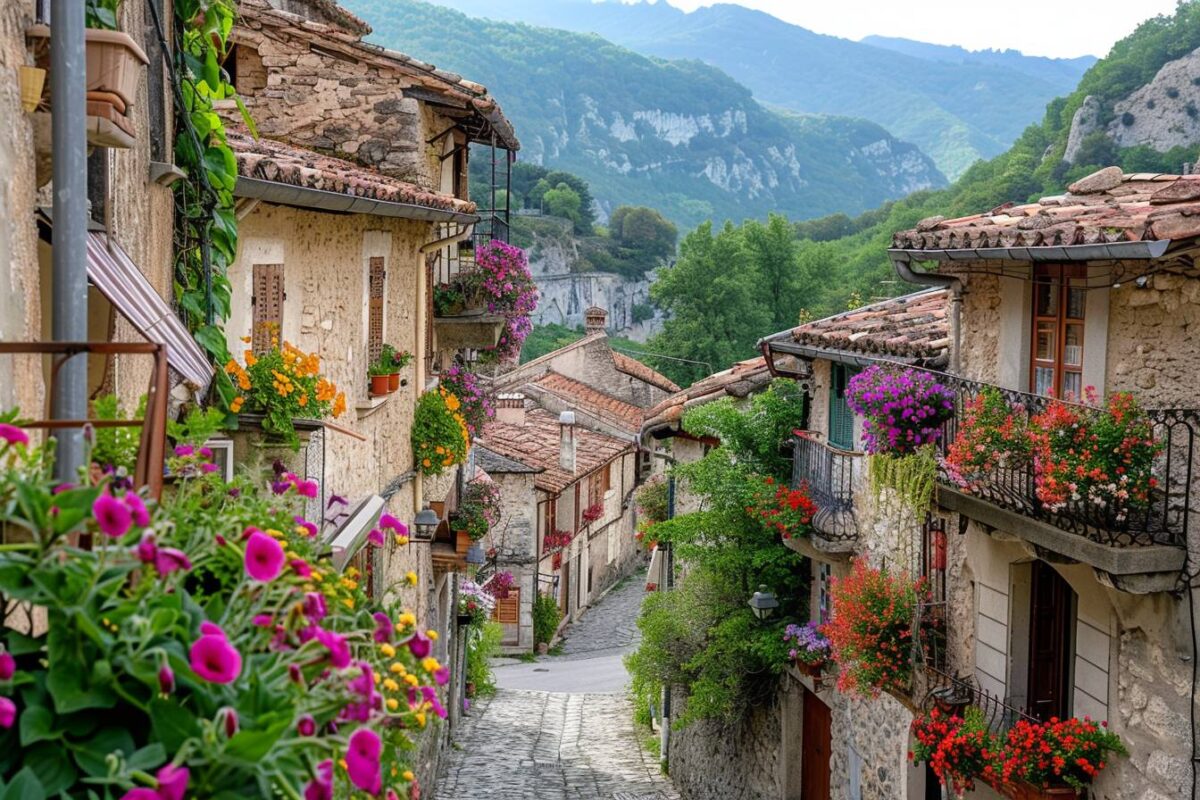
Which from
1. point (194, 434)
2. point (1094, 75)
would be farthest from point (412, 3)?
point (194, 434)

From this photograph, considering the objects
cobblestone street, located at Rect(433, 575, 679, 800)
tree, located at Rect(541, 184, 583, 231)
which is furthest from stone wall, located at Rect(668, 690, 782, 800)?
tree, located at Rect(541, 184, 583, 231)

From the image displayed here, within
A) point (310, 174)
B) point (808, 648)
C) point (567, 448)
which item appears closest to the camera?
point (310, 174)

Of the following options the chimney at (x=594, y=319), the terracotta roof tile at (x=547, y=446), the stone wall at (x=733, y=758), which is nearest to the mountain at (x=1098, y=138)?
the chimney at (x=594, y=319)

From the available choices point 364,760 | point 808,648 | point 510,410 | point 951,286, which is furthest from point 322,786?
point 510,410

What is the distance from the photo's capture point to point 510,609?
34.6m

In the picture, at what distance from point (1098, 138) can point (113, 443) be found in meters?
56.0

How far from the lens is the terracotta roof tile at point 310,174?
8922mm

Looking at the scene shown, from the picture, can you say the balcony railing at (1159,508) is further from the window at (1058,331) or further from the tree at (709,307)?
the tree at (709,307)

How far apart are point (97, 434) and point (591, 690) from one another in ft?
80.4

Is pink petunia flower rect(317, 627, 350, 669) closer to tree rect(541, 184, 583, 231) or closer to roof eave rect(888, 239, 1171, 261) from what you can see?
roof eave rect(888, 239, 1171, 261)

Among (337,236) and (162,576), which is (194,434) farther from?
(337,236)

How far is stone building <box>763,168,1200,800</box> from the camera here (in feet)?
25.8

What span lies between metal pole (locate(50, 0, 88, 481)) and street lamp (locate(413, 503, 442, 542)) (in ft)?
38.4

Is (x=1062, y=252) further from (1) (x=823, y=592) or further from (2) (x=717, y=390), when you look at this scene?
(2) (x=717, y=390)
